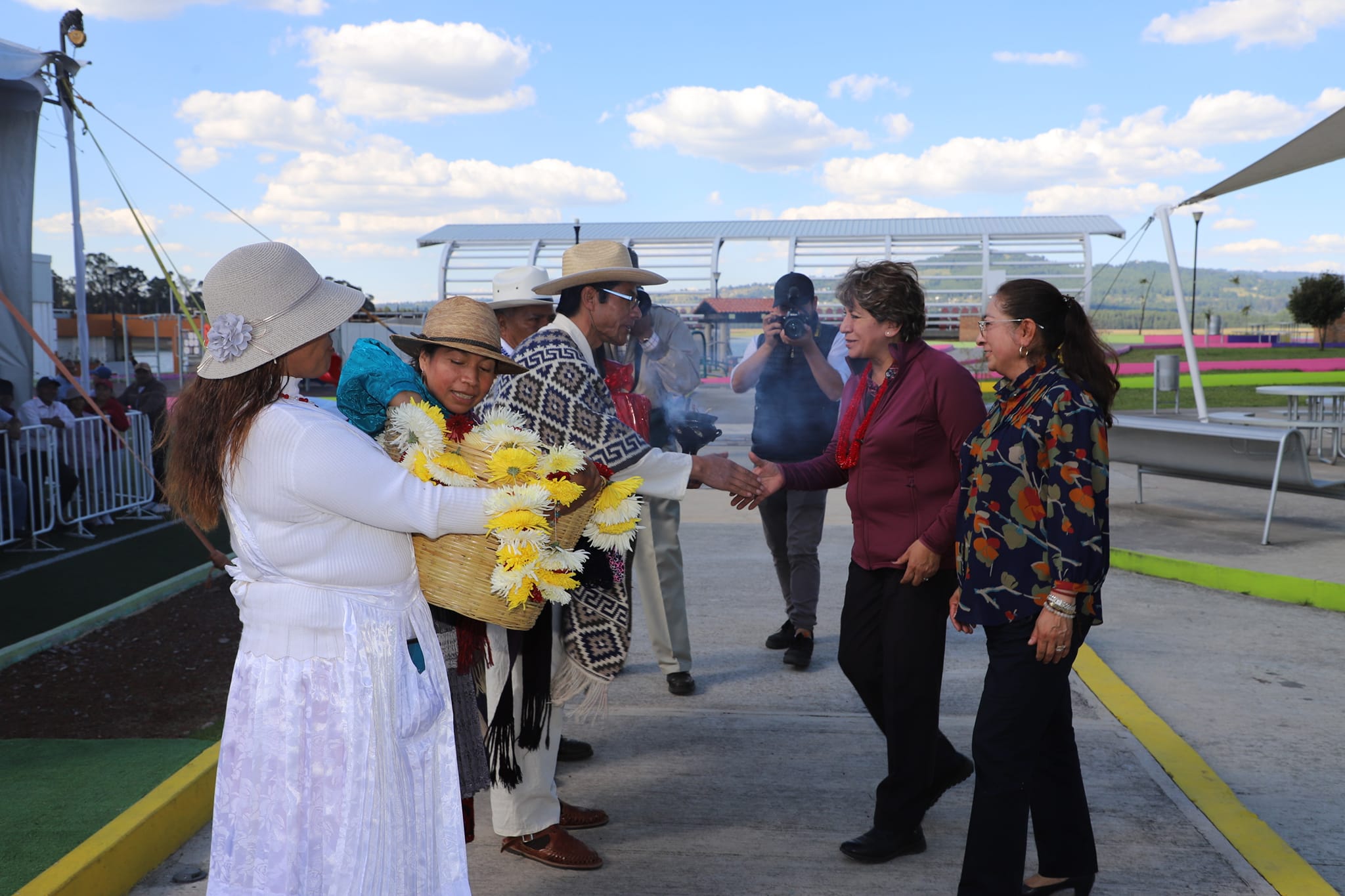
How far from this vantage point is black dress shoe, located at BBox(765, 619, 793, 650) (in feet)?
19.7

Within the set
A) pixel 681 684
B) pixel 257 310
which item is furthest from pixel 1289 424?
pixel 257 310

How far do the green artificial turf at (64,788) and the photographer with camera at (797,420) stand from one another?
9.86 ft

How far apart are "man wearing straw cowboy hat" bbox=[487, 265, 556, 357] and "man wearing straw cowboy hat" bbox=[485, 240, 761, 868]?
1261mm

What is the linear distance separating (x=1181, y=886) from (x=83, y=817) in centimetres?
375

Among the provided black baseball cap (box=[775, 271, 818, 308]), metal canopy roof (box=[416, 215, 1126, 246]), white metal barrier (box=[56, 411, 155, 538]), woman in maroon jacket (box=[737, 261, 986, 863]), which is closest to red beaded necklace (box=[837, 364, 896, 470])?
woman in maroon jacket (box=[737, 261, 986, 863])

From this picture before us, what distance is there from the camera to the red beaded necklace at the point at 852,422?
3.69m

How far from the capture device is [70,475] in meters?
9.98

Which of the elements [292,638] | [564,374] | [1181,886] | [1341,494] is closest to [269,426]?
[292,638]

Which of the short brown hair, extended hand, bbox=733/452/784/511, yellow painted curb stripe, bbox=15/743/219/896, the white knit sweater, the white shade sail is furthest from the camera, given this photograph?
the white shade sail

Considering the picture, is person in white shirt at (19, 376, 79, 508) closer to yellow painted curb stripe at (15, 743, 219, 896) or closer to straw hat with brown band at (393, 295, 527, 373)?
yellow painted curb stripe at (15, 743, 219, 896)

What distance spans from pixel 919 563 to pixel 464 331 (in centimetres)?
162

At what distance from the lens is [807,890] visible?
3387 millimetres

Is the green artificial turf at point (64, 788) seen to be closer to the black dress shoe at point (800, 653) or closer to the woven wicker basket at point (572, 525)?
the woven wicker basket at point (572, 525)

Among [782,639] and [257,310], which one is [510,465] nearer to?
[257,310]
